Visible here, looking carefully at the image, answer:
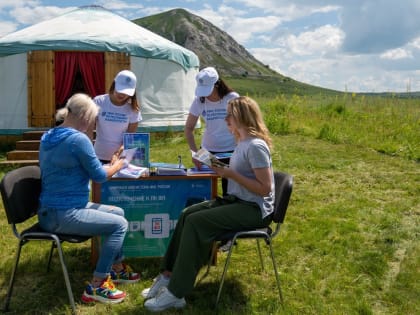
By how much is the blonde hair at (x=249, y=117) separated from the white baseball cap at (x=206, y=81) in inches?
25.8

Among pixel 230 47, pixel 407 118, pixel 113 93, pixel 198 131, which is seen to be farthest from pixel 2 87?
pixel 230 47

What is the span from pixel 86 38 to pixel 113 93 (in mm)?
6598

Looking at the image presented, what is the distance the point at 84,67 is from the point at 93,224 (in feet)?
27.0

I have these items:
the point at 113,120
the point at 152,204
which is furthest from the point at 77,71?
the point at 152,204

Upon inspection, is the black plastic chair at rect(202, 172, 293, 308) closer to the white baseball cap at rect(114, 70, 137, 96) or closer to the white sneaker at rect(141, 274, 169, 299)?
the white sneaker at rect(141, 274, 169, 299)

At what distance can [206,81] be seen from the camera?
3588mm

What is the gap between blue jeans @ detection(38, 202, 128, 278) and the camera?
9.35 feet

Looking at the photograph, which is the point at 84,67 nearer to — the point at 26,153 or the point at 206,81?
the point at 26,153

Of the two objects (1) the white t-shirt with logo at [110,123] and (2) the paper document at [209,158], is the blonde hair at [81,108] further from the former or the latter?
(1) the white t-shirt with logo at [110,123]

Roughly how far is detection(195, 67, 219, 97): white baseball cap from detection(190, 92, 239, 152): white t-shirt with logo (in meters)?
0.17

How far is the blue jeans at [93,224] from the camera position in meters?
2.85

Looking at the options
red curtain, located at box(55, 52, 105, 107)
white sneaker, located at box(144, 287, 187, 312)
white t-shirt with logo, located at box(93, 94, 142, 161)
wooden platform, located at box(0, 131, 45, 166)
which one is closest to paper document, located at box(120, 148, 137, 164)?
white t-shirt with logo, located at box(93, 94, 142, 161)

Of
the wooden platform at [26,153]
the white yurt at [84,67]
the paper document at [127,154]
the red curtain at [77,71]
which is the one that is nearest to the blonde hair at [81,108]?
the paper document at [127,154]

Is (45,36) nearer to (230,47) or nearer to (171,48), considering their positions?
(171,48)
